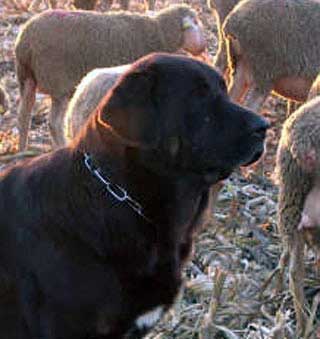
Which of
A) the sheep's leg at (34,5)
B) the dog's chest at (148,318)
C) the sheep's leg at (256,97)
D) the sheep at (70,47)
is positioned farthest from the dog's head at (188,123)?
the sheep's leg at (34,5)

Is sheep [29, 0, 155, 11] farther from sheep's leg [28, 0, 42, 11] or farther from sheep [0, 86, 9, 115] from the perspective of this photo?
sheep [0, 86, 9, 115]

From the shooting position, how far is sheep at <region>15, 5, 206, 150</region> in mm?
9078

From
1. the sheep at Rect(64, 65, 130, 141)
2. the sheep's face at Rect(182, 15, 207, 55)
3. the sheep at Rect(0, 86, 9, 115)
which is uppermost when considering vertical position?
the sheep at Rect(64, 65, 130, 141)

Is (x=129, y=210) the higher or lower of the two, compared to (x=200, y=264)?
higher

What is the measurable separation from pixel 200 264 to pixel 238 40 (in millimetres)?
2910

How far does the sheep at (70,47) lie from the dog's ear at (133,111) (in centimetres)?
522

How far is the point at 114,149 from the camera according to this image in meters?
3.78

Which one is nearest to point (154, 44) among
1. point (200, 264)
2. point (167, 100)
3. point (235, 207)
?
point (235, 207)

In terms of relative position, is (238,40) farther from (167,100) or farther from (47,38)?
(167,100)

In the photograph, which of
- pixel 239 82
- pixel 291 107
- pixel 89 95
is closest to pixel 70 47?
pixel 239 82

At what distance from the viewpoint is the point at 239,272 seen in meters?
6.36

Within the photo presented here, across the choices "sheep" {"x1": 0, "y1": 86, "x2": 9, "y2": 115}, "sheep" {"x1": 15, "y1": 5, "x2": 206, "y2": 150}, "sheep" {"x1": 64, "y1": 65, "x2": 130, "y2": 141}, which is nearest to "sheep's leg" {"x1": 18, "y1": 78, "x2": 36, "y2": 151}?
"sheep" {"x1": 15, "y1": 5, "x2": 206, "y2": 150}

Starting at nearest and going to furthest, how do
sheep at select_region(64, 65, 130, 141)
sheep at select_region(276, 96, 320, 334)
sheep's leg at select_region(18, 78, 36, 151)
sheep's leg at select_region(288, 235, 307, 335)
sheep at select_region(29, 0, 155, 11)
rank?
1. sheep at select_region(276, 96, 320, 334)
2. sheep's leg at select_region(288, 235, 307, 335)
3. sheep at select_region(64, 65, 130, 141)
4. sheep's leg at select_region(18, 78, 36, 151)
5. sheep at select_region(29, 0, 155, 11)

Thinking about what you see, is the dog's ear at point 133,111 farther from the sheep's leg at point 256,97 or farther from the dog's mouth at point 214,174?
the sheep's leg at point 256,97
